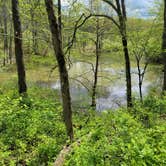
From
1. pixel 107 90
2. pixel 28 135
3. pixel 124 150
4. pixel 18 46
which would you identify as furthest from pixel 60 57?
pixel 107 90

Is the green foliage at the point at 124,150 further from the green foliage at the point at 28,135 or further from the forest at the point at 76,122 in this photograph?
the green foliage at the point at 28,135

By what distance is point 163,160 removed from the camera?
15.4 feet

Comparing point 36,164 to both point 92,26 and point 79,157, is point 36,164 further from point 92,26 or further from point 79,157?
point 92,26

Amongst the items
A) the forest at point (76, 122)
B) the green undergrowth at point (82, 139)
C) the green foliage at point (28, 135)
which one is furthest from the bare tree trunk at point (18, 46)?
the green foliage at point (28, 135)

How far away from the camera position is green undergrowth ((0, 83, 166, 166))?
4883mm

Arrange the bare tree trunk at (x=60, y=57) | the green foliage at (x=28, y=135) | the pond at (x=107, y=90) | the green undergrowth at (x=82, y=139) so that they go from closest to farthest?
the green undergrowth at (x=82, y=139)
the bare tree trunk at (x=60, y=57)
the green foliage at (x=28, y=135)
the pond at (x=107, y=90)

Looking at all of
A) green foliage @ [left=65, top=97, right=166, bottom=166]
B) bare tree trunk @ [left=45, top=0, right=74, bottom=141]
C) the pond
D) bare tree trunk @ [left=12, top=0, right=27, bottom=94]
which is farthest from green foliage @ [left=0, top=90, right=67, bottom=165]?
the pond

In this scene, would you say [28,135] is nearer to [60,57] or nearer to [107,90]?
[60,57]

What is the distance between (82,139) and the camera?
6.16 m

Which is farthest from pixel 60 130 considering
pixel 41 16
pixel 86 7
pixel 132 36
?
pixel 41 16

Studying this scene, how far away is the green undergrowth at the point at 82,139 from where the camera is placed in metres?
4.88

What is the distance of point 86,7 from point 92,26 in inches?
40.1

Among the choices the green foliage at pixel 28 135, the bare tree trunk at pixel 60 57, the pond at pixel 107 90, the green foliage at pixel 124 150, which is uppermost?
the bare tree trunk at pixel 60 57

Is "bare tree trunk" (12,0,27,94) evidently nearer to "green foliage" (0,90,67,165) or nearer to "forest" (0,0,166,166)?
"forest" (0,0,166,166)
